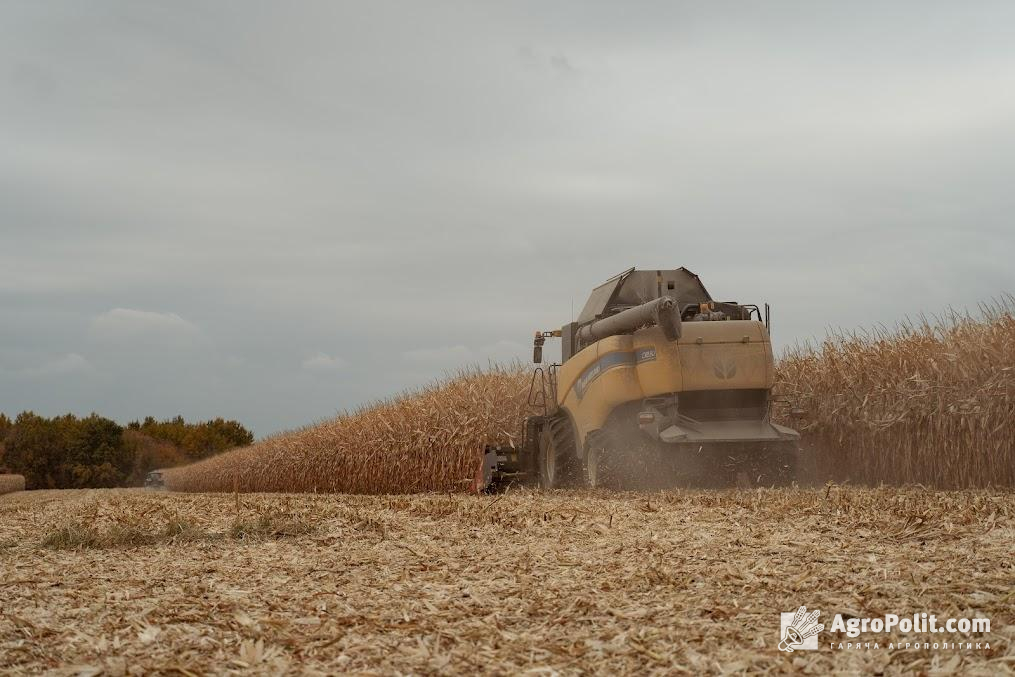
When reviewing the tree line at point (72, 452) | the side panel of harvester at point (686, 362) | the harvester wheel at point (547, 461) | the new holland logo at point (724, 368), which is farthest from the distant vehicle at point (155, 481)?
the new holland logo at point (724, 368)

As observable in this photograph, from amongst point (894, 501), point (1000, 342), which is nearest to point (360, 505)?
point (894, 501)

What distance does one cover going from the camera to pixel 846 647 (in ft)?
12.7

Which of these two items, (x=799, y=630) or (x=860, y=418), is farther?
(x=860, y=418)

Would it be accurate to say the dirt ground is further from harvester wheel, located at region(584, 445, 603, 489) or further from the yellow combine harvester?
harvester wheel, located at region(584, 445, 603, 489)

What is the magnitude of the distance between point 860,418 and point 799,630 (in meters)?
9.03

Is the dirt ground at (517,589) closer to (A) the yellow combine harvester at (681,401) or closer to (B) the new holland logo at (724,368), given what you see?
(A) the yellow combine harvester at (681,401)

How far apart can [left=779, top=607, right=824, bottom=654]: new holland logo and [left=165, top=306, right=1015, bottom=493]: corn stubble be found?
8122 mm

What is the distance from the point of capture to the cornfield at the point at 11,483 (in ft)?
83.8

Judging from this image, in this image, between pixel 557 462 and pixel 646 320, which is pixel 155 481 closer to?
pixel 557 462

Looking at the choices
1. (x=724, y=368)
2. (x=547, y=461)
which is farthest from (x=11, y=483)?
(x=724, y=368)

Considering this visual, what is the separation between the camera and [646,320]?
10547 mm

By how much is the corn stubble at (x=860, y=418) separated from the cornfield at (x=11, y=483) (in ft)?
42.6

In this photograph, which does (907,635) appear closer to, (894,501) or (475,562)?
(475,562)

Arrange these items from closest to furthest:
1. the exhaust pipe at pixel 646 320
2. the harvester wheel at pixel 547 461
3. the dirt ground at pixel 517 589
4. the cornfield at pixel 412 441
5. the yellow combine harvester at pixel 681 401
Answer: the dirt ground at pixel 517 589 < the exhaust pipe at pixel 646 320 < the yellow combine harvester at pixel 681 401 < the harvester wheel at pixel 547 461 < the cornfield at pixel 412 441
